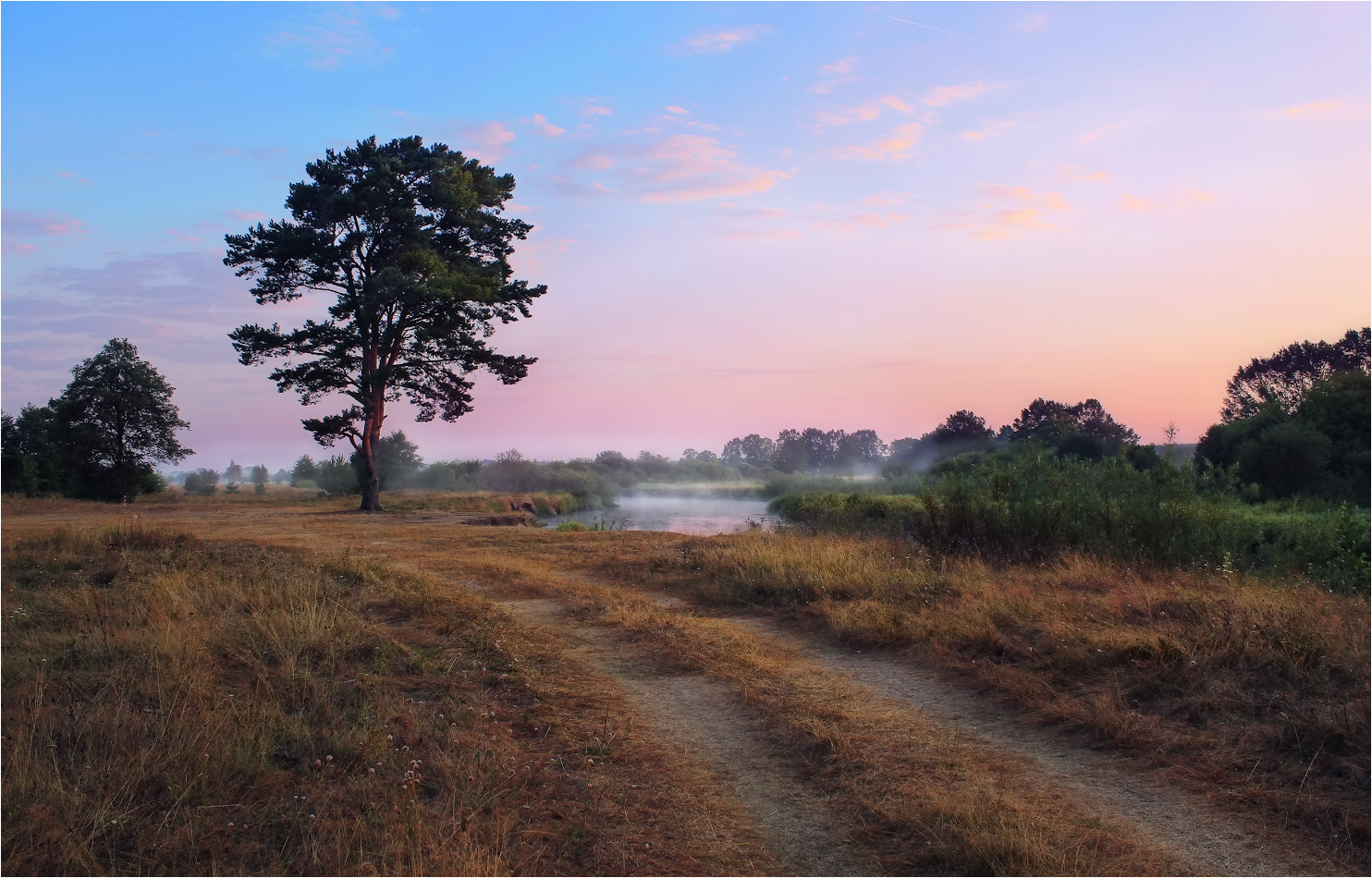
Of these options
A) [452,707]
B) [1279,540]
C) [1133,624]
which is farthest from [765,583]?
[1279,540]

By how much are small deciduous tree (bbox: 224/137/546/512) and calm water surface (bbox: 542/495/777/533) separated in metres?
6.75

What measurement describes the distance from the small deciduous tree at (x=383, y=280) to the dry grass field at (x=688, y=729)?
53.4 ft

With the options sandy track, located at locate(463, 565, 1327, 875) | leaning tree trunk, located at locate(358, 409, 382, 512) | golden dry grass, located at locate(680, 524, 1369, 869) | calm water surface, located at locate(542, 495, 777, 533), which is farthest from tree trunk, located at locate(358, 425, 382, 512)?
sandy track, located at locate(463, 565, 1327, 875)

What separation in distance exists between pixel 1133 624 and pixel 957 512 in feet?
20.1

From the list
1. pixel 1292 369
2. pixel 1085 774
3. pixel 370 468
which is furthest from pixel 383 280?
pixel 1292 369

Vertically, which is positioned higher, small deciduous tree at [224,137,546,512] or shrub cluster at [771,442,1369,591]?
small deciduous tree at [224,137,546,512]

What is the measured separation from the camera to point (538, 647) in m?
6.58

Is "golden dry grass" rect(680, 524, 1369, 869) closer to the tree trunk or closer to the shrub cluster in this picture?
the shrub cluster

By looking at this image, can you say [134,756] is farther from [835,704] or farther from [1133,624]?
[1133,624]

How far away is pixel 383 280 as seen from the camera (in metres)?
22.4

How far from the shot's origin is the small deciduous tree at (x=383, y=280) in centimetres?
2319

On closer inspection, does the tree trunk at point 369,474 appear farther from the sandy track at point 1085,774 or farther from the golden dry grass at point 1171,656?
the sandy track at point 1085,774

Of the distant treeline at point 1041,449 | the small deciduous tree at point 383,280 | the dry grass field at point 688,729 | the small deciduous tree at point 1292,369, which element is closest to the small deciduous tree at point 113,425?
the distant treeline at point 1041,449

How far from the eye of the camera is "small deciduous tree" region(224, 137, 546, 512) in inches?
913
